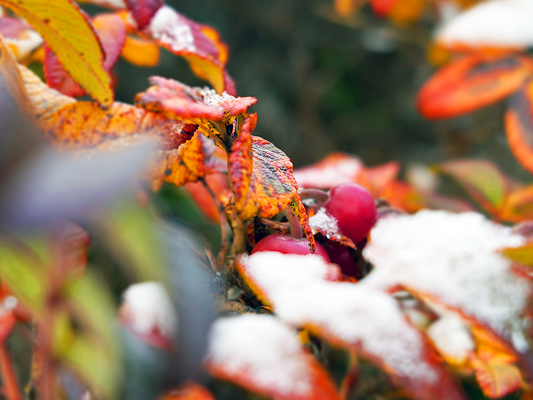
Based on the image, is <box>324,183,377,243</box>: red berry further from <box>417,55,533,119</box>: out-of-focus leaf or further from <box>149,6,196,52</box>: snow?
<box>417,55,533,119</box>: out-of-focus leaf

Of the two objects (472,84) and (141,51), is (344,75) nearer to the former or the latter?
(472,84)

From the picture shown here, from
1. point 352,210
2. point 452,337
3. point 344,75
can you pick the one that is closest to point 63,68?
point 352,210

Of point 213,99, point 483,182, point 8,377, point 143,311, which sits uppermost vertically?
point 213,99

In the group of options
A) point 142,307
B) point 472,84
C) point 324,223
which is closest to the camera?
point 324,223

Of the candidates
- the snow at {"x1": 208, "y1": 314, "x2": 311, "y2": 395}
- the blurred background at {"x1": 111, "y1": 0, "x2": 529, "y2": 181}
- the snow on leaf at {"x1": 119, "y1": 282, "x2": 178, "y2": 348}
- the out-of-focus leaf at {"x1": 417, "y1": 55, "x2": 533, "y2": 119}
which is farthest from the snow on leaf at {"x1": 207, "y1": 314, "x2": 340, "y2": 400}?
the blurred background at {"x1": 111, "y1": 0, "x2": 529, "y2": 181}

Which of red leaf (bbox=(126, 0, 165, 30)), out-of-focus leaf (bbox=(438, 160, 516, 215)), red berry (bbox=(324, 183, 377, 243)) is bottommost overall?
out-of-focus leaf (bbox=(438, 160, 516, 215))

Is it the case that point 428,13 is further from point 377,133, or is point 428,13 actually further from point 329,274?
point 329,274

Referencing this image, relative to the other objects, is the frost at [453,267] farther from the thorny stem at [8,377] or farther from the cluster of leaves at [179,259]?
the thorny stem at [8,377]
